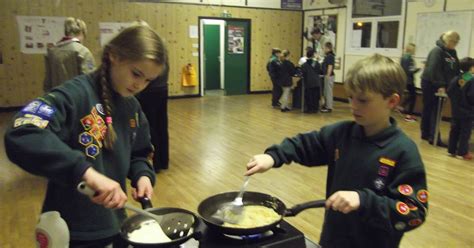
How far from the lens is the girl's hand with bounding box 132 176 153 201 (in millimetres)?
1353

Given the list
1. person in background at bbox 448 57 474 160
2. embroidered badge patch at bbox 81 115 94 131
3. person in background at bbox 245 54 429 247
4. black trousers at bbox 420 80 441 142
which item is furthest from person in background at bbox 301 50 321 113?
embroidered badge patch at bbox 81 115 94 131

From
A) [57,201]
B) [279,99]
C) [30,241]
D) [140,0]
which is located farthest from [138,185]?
[140,0]

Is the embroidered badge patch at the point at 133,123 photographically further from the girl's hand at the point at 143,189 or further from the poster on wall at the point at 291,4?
the poster on wall at the point at 291,4

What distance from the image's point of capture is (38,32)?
7.77 metres

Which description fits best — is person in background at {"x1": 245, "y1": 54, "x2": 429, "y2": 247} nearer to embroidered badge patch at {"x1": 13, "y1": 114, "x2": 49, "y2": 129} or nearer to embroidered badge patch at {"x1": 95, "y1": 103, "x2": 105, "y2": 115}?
embroidered badge patch at {"x1": 95, "y1": 103, "x2": 105, "y2": 115}

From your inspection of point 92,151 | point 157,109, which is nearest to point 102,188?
point 92,151

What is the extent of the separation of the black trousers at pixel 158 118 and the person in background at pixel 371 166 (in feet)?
8.60

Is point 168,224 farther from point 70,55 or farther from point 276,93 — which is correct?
point 276,93

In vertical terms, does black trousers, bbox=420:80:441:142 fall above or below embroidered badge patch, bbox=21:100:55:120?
below

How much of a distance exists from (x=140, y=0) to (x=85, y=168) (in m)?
8.39

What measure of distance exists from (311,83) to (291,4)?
372 cm

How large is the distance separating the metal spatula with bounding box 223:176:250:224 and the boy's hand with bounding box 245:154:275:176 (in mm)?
85

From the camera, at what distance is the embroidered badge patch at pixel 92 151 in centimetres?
118

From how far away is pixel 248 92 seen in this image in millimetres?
10617
